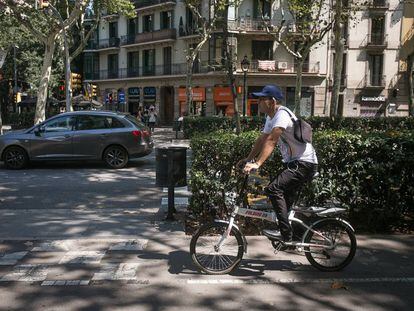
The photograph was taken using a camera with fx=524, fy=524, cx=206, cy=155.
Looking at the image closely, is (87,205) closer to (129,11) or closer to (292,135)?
(292,135)

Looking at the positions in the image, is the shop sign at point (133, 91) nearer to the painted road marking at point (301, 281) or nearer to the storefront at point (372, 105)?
the storefront at point (372, 105)

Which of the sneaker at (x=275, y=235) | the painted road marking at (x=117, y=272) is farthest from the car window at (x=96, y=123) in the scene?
the sneaker at (x=275, y=235)

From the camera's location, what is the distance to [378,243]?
629 cm

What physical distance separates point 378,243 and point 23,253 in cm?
419

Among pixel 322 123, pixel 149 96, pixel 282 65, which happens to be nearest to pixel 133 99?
pixel 149 96

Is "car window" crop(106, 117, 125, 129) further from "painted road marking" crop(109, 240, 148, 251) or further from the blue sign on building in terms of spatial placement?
the blue sign on building

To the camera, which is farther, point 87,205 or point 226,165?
point 87,205

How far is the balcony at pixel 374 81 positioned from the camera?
45.1m

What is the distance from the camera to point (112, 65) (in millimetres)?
55156

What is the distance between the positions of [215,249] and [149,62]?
4723 centimetres

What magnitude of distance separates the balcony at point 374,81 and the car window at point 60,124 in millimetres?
35995

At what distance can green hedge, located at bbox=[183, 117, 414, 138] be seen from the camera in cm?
2208

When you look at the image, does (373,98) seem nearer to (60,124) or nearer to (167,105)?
(167,105)

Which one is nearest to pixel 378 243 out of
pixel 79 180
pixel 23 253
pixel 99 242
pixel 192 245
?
pixel 192 245
